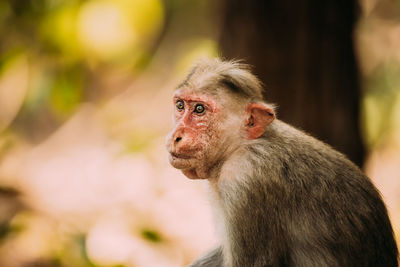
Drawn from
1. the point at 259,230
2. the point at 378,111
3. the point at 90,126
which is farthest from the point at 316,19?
the point at 90,126

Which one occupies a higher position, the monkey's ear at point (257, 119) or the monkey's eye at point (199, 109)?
the monkey's eye at point (199, 109)

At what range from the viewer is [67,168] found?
14.5 metres

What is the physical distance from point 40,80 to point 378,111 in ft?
31.1

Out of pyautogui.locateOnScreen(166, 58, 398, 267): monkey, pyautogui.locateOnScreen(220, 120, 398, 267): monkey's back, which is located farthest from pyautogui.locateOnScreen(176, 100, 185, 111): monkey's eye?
pyautogui.locateOnScreen(220, 120, 398, 267): monkey's back

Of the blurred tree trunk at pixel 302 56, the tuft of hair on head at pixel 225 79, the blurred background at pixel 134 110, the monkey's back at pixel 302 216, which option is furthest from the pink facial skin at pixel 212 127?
the blurred tree trunk at pixel 302 56

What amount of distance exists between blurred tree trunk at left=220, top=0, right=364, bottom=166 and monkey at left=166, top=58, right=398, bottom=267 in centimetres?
349

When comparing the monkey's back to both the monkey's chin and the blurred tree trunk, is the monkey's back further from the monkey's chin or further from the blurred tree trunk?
the blurred tree trunk

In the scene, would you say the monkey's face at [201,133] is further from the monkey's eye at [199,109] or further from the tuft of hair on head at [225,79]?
the tuft of hair on head at [225,79]

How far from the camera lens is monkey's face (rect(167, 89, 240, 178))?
536 centimetres

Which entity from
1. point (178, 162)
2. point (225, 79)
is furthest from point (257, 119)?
point (178, 162)

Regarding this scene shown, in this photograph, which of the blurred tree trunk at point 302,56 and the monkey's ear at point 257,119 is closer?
the monkey's ear at point 257,119

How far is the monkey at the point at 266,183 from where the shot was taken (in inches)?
204

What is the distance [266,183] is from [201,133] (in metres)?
0.77

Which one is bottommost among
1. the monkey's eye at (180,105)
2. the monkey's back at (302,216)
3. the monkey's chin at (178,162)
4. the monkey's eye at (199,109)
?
the monkey's back at (302,216)
